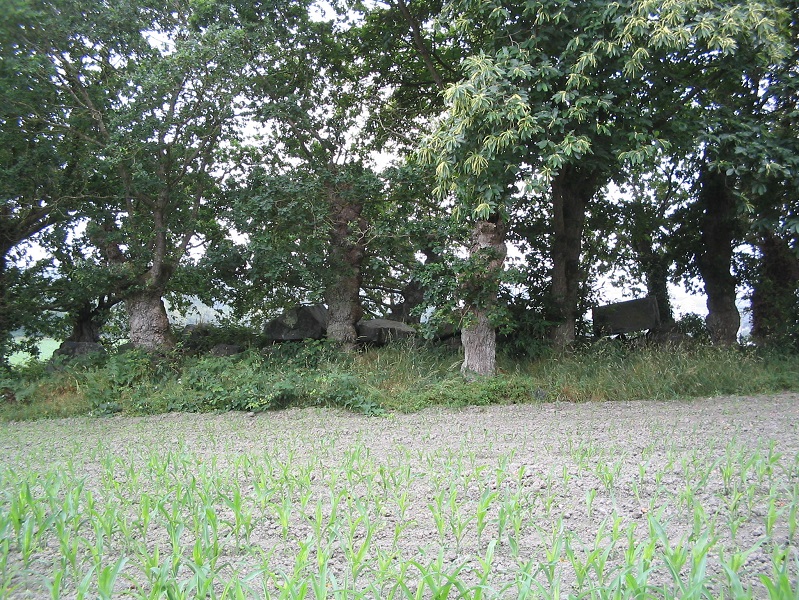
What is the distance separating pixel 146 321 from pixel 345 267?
11.1ft

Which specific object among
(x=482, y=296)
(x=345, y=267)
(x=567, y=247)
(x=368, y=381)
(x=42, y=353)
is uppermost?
(x=567, y=247)

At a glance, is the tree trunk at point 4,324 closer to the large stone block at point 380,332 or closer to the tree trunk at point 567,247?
the large stone block at point 380,332

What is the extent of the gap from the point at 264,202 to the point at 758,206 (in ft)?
22.8

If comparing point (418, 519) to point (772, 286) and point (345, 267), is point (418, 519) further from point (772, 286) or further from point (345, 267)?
point (772, 286)

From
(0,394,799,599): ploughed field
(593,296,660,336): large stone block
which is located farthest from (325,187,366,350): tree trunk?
(0,394,799,599): ploughed field

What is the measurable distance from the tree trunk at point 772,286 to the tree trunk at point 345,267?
24.4 feet

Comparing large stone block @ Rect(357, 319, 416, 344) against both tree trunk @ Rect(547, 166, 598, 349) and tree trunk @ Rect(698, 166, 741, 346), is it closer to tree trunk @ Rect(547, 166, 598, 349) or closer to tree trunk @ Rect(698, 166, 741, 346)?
tree trunk @ Rect(547, 166, 598, 349)

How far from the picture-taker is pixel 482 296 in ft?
28.5

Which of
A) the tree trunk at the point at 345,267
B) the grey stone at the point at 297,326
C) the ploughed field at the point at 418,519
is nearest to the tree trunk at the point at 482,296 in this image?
the tree trunk at the point at 345,267

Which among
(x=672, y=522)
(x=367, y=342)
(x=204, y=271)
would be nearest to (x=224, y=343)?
(x=204, y=271)

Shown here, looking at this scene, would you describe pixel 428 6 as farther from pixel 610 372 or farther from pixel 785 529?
pixel 785 529

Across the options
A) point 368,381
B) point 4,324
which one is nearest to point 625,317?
point 368,381

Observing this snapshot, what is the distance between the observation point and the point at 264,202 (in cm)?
897

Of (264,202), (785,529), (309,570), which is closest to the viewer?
(309,570)
